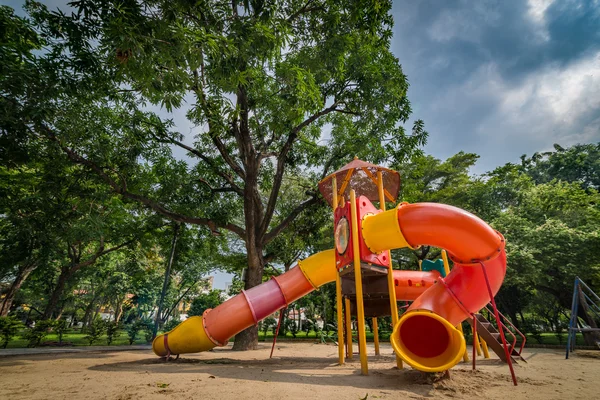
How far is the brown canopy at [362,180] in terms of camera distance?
311 inches

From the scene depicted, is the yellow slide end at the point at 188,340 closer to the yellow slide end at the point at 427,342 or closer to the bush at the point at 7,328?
the yellow slide end at the point at 427,342

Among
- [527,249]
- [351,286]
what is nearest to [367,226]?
[351,286]

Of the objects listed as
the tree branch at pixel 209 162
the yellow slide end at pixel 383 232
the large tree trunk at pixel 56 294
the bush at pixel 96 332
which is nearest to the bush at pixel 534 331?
the yellow slide end at pixel 383 232

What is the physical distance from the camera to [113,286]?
30.5 meters

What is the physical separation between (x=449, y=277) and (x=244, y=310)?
15.8ft

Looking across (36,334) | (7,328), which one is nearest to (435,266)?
(36,334)

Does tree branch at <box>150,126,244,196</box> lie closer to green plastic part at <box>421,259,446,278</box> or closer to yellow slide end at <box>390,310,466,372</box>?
green plastic part at <box>421,259,446,278</box>

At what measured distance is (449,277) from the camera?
5.61m

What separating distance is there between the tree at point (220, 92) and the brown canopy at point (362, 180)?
1976mm

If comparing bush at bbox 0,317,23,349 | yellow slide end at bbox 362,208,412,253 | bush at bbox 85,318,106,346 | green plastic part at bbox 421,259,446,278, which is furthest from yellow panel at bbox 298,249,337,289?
bush at bbox 85,318,106,346

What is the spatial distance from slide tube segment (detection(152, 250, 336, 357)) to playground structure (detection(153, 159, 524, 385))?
0.08 feet

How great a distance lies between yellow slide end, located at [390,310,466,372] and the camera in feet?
14.4

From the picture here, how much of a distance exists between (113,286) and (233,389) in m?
32.5

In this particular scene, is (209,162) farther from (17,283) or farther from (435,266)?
(17,283)
